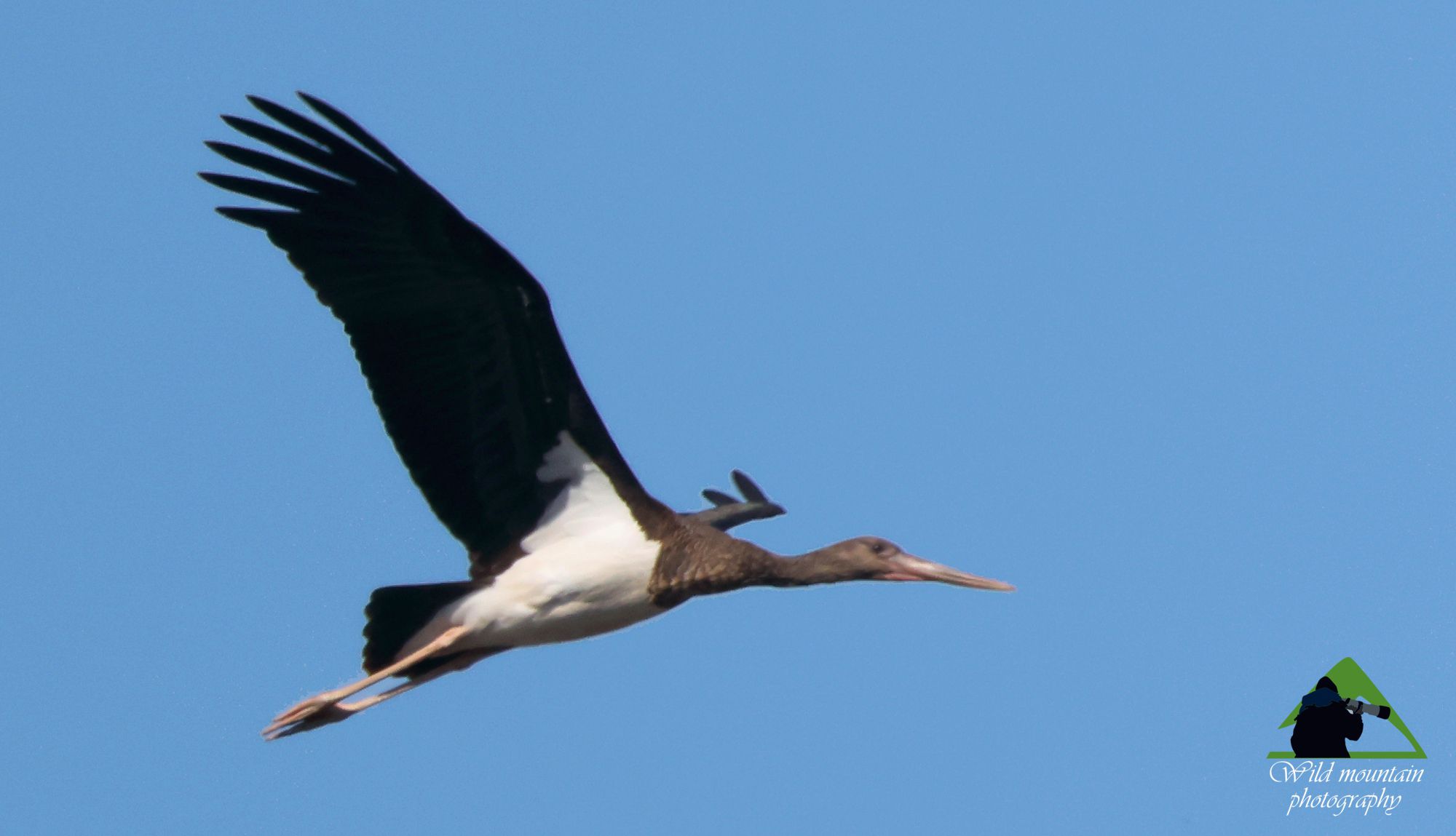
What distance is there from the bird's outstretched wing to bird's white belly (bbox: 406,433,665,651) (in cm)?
Answer: 52

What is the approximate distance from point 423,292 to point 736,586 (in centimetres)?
221

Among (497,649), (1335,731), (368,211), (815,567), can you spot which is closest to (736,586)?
(815,567)

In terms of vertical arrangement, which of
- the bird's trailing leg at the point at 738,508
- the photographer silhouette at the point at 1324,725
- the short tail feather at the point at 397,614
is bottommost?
the photographer silhouette at the point at 1324,725

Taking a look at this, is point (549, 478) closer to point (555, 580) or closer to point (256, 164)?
point (555, 580)

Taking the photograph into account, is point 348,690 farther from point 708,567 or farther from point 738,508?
point 738,508

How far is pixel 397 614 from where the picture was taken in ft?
34.8

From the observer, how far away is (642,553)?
35.4 ft

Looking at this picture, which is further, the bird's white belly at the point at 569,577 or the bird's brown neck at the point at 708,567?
the bird's brown neck at the point at 708,567

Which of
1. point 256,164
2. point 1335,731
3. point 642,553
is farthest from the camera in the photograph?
point 1335,731

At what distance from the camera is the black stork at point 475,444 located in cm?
1013

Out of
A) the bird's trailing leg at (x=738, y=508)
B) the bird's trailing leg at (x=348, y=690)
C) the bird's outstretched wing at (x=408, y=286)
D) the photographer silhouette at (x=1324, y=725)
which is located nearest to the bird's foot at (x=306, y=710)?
the bird's trailing leg at (x=348, y=690)

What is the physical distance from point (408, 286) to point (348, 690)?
6.80 feet

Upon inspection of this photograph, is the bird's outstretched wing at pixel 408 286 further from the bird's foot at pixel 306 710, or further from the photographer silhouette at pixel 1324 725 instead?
the photographer silhouette at pixel 1324 725

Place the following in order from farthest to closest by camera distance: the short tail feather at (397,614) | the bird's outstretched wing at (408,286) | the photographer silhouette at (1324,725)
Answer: the photographer silhouette at (1324,725)
the short tail feather at (397,614)
the bird's outstretched wing at (408,286)
